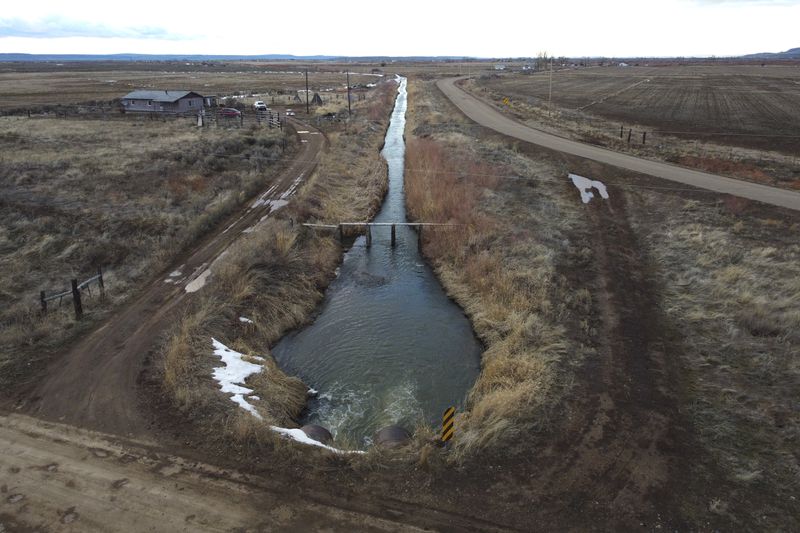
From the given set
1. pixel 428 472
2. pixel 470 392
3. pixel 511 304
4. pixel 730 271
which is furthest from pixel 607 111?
pixel 428 472

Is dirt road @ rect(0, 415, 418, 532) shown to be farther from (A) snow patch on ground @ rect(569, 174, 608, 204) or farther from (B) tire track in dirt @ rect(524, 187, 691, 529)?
(A) snow patch on ground @ rect(569, 174, 608, 204)

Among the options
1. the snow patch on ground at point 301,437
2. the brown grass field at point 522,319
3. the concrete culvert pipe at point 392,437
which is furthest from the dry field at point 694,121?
the snow patch on ground at point 301,437

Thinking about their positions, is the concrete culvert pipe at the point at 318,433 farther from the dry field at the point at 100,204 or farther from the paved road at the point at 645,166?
the paved road at the point at 645,166

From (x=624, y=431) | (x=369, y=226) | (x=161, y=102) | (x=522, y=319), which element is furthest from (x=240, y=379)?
(x=161, y=102)

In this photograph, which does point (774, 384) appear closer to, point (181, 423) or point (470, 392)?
point (470, 392)

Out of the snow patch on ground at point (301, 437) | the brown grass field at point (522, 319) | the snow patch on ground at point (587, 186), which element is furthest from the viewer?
the snow patch on ground at point (587, 186)

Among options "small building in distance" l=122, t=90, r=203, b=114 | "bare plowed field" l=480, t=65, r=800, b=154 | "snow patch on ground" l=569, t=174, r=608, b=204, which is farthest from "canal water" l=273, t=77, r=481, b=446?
"small building in distance" l=122, t=90, r=203, b=114
